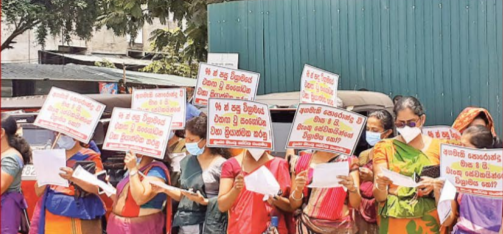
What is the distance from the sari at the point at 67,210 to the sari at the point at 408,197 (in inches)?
86.2

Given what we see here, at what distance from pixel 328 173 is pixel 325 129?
0.37 meters

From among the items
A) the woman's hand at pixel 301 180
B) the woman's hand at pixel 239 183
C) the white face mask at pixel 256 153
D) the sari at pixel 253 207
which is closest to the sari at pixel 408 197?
the woman's hand at pixel 301 180

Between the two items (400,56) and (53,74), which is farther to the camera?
(53,74)

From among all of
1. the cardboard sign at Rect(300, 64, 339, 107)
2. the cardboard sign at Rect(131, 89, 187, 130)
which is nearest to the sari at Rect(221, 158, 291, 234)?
the cardboard sign at Rect(131, 89, 187, 130)

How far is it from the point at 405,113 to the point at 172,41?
9.85m

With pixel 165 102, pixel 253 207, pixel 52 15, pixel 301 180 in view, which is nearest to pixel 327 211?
pixel 301 180

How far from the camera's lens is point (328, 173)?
4.38m

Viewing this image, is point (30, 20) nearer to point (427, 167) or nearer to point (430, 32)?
point (430, 32)

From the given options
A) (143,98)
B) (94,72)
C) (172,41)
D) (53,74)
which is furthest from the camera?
(94,72)

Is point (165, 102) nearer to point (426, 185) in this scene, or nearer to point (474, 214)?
point (426, 185)

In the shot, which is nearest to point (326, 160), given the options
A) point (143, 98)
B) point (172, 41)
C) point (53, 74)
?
point (143, 98)

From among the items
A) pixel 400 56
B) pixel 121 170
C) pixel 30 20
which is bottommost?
pixel 121 170

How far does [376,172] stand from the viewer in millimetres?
4555

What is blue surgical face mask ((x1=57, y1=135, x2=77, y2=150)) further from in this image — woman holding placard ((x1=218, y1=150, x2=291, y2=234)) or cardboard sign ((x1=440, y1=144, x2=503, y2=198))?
cardboard sign ((x1=440, y1=144, x2=503, y2=198))
